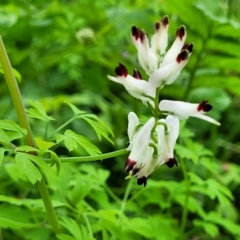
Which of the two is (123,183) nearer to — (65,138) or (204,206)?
(204,206)

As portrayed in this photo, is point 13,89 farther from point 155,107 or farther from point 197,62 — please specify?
point 197,62

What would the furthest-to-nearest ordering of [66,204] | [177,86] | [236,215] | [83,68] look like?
[83,68]
[177,86]
[236,215]
[66,204]

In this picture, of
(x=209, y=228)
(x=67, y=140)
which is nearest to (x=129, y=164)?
(x=67, y=140)

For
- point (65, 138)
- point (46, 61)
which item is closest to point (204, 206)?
point (46, 61)

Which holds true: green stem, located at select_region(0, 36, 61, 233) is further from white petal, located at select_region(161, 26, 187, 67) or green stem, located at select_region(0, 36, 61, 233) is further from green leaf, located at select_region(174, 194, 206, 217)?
green leaf, located at select_region(174, 194, 206, 217)

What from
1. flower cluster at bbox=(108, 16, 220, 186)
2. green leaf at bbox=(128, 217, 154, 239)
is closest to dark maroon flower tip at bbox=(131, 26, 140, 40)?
flower cluster at bbox=(108, 16, 220, 186)

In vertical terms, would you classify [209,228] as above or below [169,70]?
below

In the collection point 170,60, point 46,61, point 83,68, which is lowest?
point 83,68
